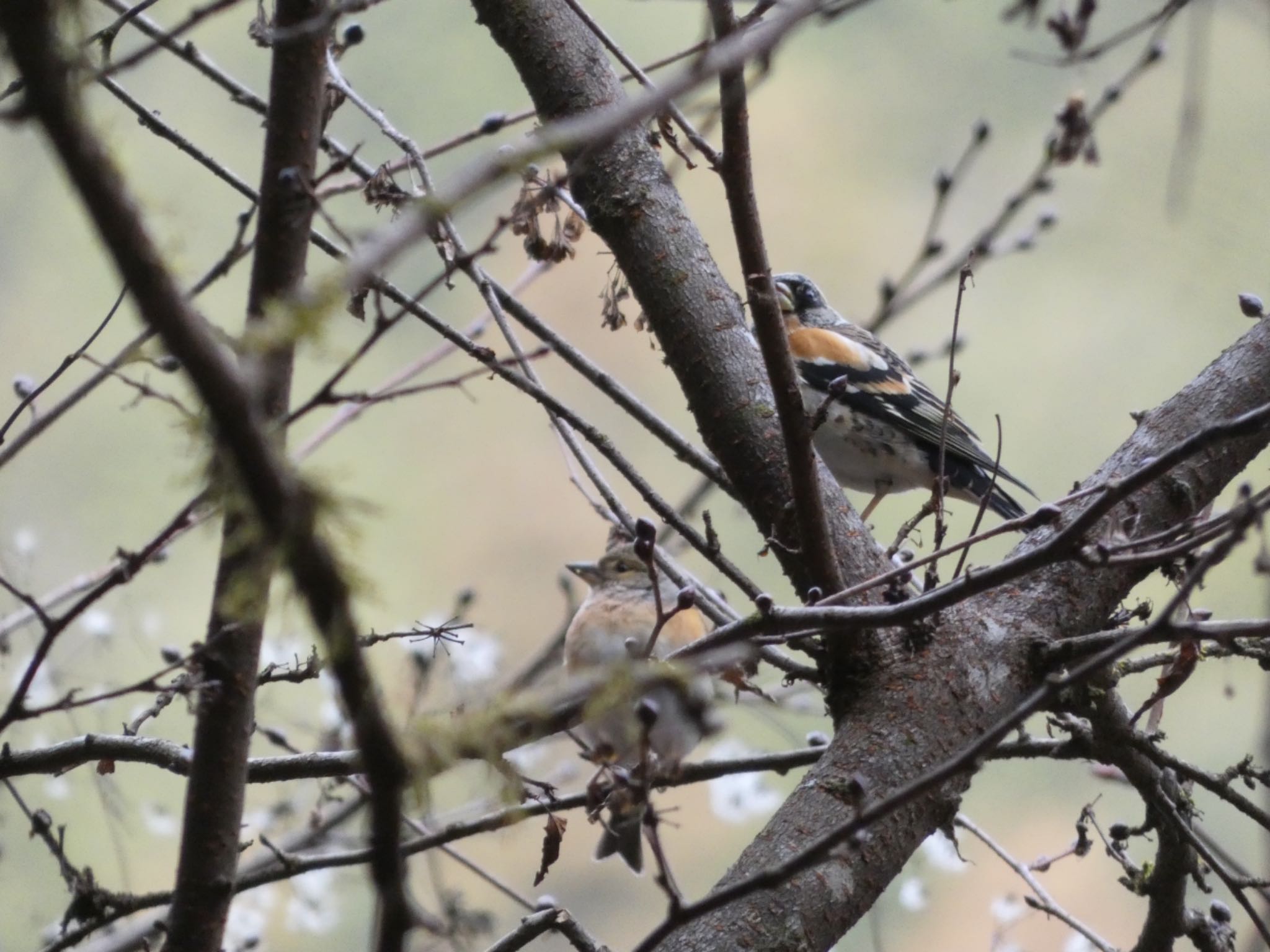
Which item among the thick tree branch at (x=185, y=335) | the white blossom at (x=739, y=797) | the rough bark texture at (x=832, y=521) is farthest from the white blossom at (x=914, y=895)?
the thick tree branch at (x=185, y=335)

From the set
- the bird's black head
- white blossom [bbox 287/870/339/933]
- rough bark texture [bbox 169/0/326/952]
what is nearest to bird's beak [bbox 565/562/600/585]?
white blossom [bbox 287/870/339/933]

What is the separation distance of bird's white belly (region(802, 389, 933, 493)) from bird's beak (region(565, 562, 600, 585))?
3.99 ft

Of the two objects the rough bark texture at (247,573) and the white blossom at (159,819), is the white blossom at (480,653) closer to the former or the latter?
the white blossom at (159,819)

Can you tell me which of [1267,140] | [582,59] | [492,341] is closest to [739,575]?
A: [582,59]

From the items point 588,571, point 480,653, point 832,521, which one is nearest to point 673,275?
point 832,521

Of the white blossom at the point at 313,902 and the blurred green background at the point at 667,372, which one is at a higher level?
the blurred green background at the point at 667,372

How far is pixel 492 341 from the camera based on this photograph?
22.1 feet

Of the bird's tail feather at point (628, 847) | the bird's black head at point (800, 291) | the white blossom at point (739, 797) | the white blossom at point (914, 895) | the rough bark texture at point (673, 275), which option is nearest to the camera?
the rough bark texture at point (673, 275)

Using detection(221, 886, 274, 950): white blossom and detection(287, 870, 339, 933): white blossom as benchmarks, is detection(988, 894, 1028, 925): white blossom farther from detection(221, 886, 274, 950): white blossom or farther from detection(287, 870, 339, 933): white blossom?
detection(221, 886, 274, 950): white blossom

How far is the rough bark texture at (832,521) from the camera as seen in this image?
5.37 ft

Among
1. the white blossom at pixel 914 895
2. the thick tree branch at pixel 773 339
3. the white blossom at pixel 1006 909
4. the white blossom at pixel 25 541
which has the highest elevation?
the white blossom at pixel 25 541

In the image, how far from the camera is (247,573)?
2.58 feet

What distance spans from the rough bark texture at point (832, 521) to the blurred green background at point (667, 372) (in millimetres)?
1849

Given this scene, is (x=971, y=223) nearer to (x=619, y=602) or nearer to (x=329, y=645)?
(x=619, y=602)
